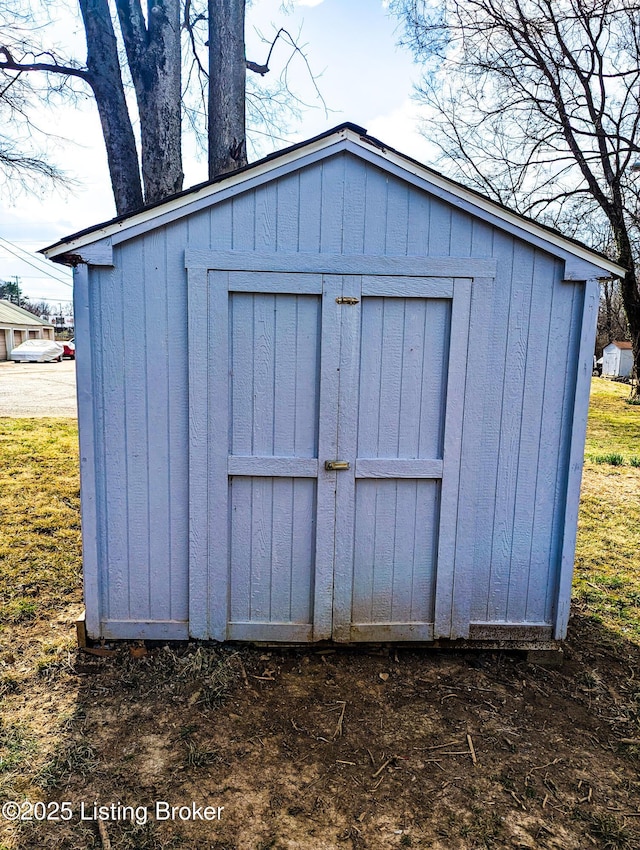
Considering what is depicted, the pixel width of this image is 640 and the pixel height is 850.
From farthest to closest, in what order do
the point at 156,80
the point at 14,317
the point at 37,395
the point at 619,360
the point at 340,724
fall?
the point at 14,317, the point at 619,360, the point at 37,395, the point at 156,80, the point at 340,724

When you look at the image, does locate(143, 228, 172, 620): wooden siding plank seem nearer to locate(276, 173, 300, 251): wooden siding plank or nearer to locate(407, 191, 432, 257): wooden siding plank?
locate(276, 173, 300, 251): wooden siding plank

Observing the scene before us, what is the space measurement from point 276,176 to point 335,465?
157cm

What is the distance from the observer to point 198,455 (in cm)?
305

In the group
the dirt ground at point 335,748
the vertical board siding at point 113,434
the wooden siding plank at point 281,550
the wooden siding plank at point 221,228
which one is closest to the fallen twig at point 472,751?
the dirt ground at point 335,748

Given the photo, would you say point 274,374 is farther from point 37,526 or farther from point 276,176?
point 37,526

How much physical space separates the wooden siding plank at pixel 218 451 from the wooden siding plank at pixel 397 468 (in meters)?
0.78

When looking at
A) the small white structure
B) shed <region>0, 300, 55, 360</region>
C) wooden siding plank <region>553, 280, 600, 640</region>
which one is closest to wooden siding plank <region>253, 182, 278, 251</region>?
wooden siding plank <region>553, 280, 600, 640</region>

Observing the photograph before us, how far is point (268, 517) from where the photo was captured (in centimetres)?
314

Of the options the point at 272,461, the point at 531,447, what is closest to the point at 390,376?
the point at 272,461

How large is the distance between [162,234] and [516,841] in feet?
10.3

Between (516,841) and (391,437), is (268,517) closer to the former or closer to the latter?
(391,437)

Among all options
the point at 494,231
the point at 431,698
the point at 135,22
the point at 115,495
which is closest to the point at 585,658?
the point at 431,698

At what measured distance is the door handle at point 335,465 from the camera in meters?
3.05

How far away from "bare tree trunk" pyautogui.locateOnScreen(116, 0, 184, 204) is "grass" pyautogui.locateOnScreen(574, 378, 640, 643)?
4.97 meters
